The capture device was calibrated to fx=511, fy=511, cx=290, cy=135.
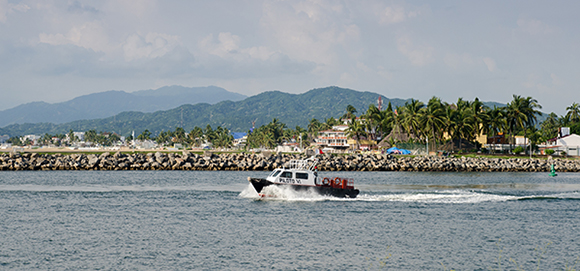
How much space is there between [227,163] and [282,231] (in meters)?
65.5

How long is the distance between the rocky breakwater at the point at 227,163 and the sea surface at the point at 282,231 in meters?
42.0

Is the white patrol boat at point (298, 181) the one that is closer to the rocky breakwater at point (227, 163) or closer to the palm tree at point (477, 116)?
the rocky breakwater at point (227, 163)

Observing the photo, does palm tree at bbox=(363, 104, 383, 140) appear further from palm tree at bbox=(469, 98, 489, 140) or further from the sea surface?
the sea surface

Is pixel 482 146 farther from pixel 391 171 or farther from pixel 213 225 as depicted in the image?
pixel 213 225

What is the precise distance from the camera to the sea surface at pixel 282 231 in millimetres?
26266

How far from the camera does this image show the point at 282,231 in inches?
1337

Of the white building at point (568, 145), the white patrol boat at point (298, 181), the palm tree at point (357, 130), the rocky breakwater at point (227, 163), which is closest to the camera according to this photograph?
the white patrol boat at point (298, 181)

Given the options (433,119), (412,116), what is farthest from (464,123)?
(412,116)

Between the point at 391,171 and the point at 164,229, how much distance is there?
242 feet

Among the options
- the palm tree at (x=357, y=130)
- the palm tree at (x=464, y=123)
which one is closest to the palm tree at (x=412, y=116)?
the palm tree at (x=464, y=123)

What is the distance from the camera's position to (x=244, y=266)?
25.2 metres

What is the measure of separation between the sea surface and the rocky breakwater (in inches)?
1655

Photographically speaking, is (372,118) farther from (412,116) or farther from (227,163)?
(227,163)

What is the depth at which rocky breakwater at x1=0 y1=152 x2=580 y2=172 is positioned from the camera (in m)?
96.4
